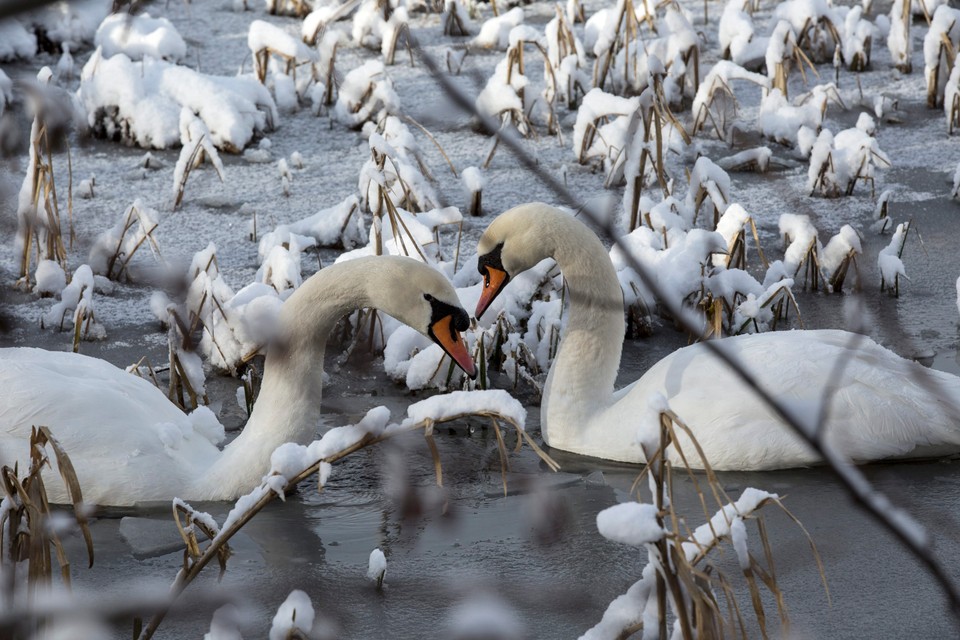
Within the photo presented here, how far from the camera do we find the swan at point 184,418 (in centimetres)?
355

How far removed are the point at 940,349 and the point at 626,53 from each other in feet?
11.8

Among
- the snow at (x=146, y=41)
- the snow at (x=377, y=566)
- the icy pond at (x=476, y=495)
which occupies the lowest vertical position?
the icy pond at (x=476, y=495)

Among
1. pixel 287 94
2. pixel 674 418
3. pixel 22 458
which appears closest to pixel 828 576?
pixel 674 418

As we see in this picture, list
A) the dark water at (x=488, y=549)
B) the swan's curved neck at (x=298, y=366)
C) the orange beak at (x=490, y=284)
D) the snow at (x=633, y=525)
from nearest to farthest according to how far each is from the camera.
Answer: the snow at (x=633, y=525) < the dark water at (x=488, y=549) < the swan's curved neck at (x=298, y=366) < the orange beak at (x=490, y=284)

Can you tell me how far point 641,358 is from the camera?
4.94 metres

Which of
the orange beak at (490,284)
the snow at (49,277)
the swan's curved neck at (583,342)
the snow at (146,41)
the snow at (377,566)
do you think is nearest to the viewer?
the snow at (377,566)

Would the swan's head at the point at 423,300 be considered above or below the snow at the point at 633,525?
below

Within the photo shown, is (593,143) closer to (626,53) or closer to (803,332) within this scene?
(626,53)

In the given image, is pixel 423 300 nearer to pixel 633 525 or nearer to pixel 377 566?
pixel 377 566

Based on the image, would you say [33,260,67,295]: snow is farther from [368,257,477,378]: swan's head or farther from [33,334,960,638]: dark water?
[368,257,477,378]: swan's head

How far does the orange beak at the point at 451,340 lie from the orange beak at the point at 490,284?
47cm

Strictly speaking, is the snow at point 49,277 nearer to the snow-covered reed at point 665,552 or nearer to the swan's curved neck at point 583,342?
the swan's curved neck at point 583,342

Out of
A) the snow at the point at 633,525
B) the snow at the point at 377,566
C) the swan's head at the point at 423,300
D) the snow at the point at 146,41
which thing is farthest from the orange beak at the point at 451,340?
the snow at the point at 146,41

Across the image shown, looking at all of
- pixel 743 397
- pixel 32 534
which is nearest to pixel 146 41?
pixel 743 397
